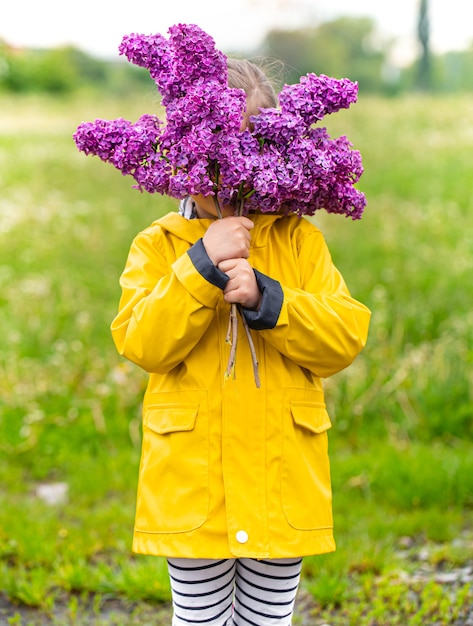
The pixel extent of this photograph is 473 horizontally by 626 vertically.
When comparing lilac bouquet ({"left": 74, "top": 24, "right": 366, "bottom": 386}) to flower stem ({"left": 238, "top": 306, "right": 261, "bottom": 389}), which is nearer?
lilac bouquet ({"left": 74, "top": 24, "right": 366, "bottom": 386})

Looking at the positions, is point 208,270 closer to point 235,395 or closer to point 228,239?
point 228,239

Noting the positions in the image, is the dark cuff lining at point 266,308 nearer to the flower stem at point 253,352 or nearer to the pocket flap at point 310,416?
the flower stem at point 253,352

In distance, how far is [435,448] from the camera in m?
5.05

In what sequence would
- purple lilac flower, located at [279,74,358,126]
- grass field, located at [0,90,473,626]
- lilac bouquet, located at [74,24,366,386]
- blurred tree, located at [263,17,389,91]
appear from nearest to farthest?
1. lilac bouquet, located at [74,24,366,386]
2. purple lilac flower, located at [279,74,358,126]
3. grass field, located at [0,90,473,626]
4. blurred tree, located at [263,17,389,91]

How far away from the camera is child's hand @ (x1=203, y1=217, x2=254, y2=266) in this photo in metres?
2.30

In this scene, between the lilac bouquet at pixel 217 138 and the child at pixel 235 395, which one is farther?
the child at pixel 235 395

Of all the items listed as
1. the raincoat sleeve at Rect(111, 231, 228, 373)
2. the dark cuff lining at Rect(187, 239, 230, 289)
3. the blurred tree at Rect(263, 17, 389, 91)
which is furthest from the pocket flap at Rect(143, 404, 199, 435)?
the blurred tree at Rect(263, 17, 389, 91)

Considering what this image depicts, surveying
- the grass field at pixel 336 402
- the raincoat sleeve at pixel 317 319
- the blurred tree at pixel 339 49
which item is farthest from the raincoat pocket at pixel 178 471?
the blurred tree at pixel 339 49

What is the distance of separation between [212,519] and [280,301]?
64cm

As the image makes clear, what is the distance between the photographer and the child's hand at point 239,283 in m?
2.28

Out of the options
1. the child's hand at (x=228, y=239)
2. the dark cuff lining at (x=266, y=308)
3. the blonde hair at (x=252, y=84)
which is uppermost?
the blonde hair at (x=252, y=84)

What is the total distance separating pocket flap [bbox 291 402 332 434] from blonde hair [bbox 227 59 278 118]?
856mm

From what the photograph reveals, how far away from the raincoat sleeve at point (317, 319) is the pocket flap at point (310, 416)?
102 millimetres

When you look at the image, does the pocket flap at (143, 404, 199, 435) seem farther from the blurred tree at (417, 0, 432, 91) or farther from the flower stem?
the blurred tree at (417, 0, 432, 91)
